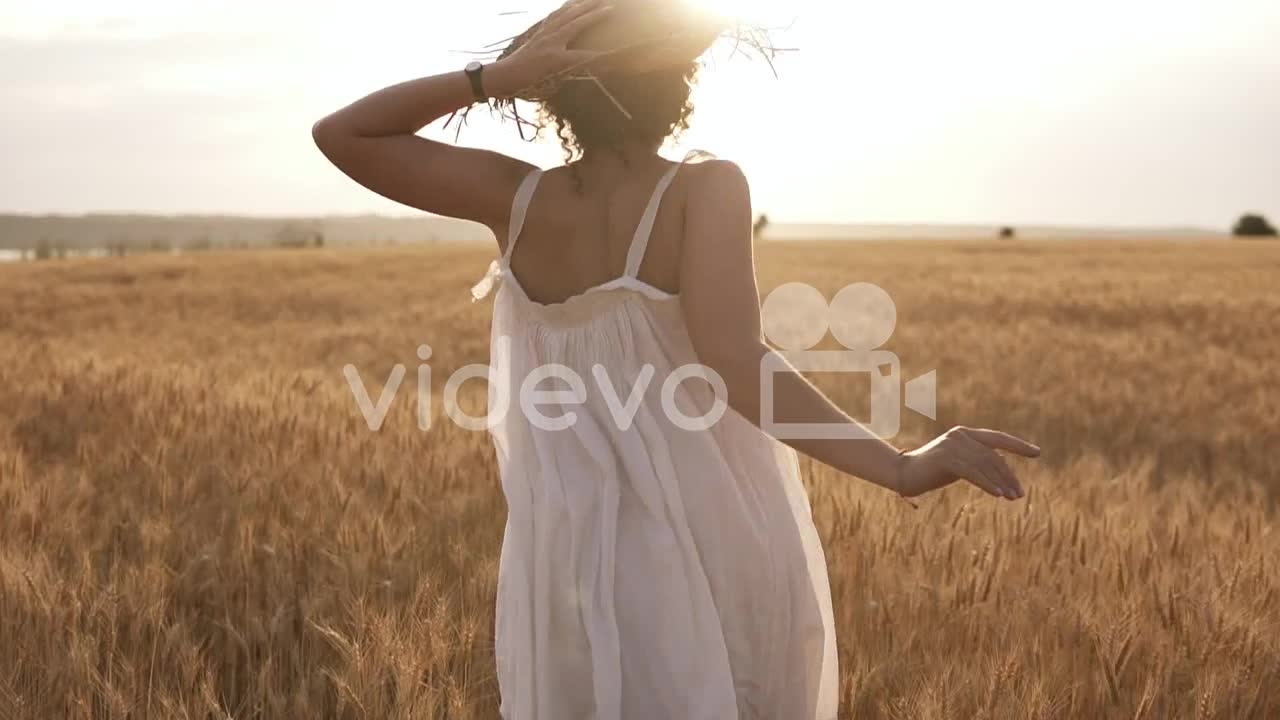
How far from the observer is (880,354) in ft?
25.0

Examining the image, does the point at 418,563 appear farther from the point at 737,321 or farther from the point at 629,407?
the point at 737,321

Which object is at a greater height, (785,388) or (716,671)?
(785,388)

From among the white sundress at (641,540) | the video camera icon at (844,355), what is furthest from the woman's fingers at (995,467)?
the white sundress at (641,540)

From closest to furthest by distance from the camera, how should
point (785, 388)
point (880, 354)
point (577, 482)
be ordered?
point (785, 388) → point (577, 482) → point (880, 354)

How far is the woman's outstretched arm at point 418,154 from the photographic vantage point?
5.15 feet

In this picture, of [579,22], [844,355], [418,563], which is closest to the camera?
[579,22]

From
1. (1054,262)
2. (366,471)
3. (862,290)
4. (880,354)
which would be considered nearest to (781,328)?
(880,354)

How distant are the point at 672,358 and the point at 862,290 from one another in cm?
1263

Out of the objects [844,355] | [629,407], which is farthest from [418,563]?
[844,355]

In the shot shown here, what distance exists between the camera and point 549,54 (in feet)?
4.74

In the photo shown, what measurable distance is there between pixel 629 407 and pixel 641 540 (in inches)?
7.2

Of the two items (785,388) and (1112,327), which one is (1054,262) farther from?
(785,388)

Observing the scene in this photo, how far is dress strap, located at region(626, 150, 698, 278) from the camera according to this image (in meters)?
1.49

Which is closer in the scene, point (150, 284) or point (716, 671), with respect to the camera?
point (716, 671)
